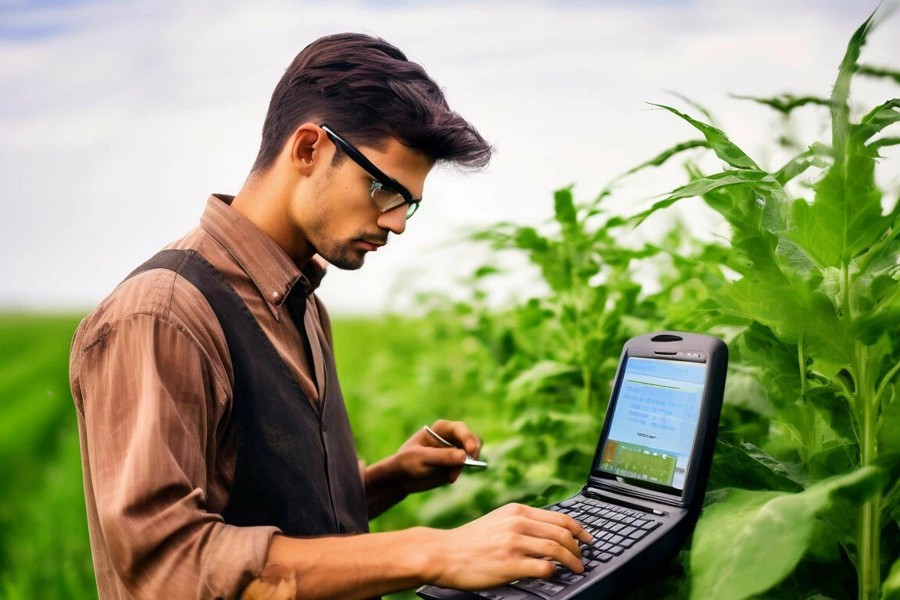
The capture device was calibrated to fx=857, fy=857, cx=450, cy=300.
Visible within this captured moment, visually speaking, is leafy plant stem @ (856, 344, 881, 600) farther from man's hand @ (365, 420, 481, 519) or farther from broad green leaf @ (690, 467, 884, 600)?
man's hand @ (365, 420, 481, 519)

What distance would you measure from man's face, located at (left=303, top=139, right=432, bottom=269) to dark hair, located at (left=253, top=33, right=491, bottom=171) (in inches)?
1.3

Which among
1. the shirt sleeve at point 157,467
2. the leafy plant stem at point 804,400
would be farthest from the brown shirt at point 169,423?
the leafy plant stem at point 804,400

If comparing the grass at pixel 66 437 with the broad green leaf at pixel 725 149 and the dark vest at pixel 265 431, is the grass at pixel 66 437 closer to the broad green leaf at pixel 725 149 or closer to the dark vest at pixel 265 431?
the dark vest at pixel 265 431

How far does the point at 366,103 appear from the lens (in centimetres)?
164

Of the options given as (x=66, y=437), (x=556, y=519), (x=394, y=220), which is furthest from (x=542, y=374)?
(x=66, y=437)

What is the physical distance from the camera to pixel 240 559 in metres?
1.16

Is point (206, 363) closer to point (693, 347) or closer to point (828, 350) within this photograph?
point (693, 347)

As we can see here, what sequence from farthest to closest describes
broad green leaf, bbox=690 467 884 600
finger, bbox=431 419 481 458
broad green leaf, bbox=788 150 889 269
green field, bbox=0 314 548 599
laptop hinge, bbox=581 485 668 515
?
green field, bbox=0 314 548 599 → finger, bbox=431 419 481 458 → laptop hinge, bbox=581 485 668 515 → broad green leaf, bbox=788 150 889 269 → broad green leaf, bbox=690 467 884 600

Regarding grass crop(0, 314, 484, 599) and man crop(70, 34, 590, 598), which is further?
grass crop(0, 314, 484, 599)

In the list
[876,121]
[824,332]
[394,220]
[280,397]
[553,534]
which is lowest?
[553,534]

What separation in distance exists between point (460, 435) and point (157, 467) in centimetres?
75

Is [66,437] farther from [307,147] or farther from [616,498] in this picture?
[616,498]

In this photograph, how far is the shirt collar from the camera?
5.20ft

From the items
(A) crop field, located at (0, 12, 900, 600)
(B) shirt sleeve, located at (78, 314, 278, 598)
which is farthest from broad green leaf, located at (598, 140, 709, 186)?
(B) shirt sleeve, located at (78, 314, 278, 598)
